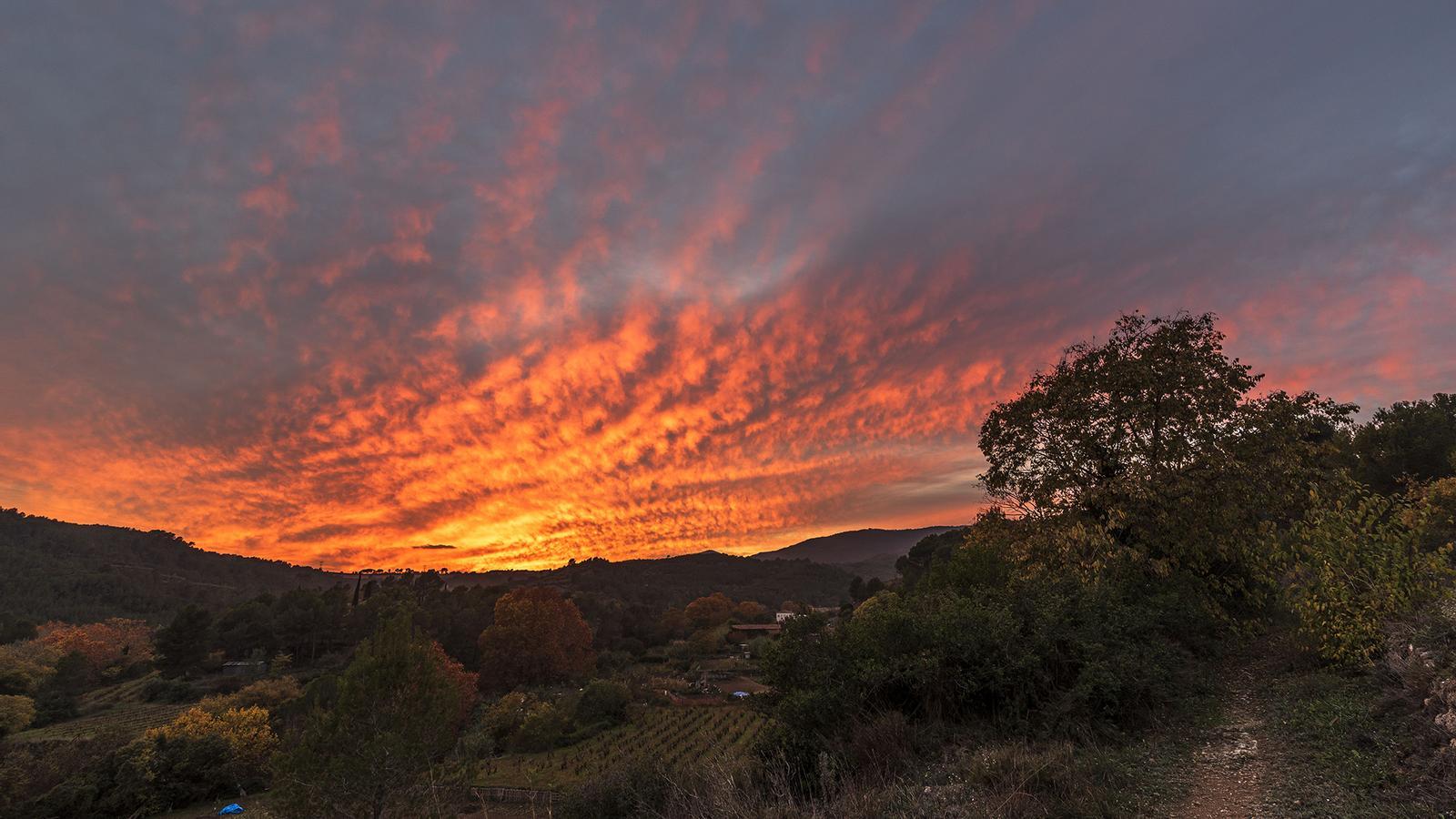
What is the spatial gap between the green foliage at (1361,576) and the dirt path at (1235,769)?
204cm

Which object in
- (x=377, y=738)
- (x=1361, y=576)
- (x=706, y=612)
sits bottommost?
(x=706, y=612)

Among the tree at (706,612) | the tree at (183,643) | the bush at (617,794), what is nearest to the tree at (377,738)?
the bush at (617,794)

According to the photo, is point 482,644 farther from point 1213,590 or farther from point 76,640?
point 1213,590

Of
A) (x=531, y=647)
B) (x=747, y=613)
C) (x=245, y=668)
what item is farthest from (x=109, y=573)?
(x=747, y=613)

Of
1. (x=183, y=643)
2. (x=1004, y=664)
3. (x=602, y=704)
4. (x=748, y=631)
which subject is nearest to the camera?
(x=1004, y=664)

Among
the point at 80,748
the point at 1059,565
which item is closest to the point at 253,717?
the point at 80,748

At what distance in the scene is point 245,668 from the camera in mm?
71438

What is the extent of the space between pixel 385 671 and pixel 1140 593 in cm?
4107

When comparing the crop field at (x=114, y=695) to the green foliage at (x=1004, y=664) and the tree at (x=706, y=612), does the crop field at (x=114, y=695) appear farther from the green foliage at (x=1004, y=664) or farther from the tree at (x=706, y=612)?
the green foliage at (x=1004, y=664)

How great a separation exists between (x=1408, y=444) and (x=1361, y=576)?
39.8 metres

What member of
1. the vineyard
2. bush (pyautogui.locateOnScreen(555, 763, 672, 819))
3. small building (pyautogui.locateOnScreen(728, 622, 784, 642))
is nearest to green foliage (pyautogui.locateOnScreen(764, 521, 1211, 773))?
bush (pyautogui.locateOnScreen(555, 763, 672, 819))

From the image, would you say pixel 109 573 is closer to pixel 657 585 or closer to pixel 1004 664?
pixel 657 585

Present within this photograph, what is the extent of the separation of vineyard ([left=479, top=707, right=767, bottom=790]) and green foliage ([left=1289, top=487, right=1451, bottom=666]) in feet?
110

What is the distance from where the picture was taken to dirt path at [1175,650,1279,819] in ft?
23.1
